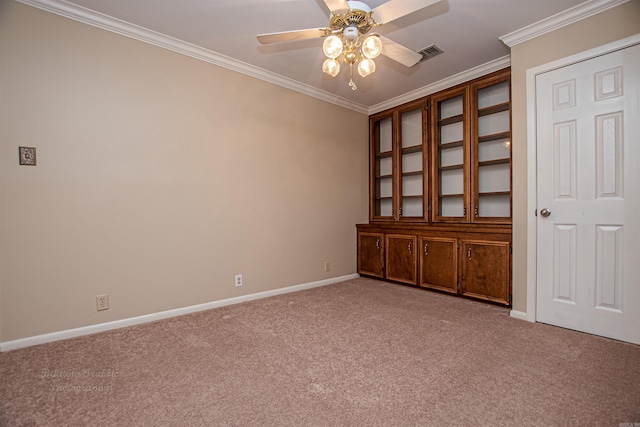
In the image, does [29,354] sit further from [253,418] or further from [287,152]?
[287,152]

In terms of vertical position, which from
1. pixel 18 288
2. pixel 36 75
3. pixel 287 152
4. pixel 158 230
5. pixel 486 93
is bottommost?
pixel 18 288

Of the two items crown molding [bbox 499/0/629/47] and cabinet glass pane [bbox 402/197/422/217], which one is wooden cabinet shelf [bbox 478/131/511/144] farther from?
cabinet glass pane [bbox 402/197/422/217]

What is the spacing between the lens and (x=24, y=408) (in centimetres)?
145

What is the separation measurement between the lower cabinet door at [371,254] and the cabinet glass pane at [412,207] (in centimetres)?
51

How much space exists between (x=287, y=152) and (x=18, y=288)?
2684 mm

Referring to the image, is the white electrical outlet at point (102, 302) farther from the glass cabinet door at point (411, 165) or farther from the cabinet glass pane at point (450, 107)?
the cabinet glass pane at point (450, 107)

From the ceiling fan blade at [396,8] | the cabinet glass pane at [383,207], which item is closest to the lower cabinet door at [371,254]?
the cabinet glass pane at [383,207]

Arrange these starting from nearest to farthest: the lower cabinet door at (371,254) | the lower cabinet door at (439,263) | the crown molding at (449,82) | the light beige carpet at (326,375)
A: the light beige carpet at (326,375)
the crown molding at (449,82)
the lower cabinet door at (439,263)
the lower cabinet door at (371,254)

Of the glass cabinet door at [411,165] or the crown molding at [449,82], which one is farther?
the glass cabinet door at [411,165]

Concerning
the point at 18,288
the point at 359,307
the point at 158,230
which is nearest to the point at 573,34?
the point at 359,307

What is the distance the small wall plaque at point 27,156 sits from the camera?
2.14 m

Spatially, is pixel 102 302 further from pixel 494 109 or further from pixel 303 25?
pixel 494 109

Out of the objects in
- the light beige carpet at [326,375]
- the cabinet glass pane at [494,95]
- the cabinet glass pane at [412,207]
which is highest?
the cabinet glass pane at [494,95]

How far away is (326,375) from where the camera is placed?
1762 mm
